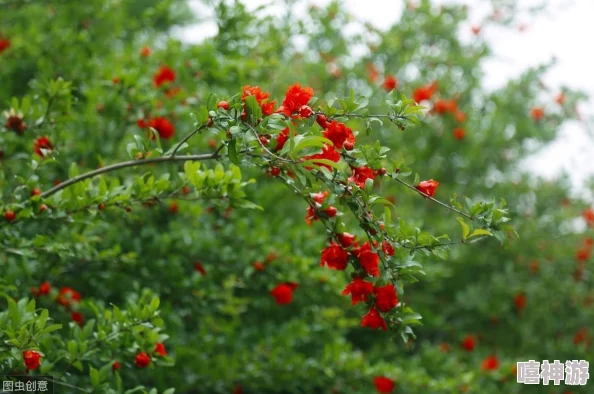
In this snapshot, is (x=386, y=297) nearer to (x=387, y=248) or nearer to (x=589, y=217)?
(x=387, y=248)

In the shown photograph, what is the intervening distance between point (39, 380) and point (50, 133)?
0.87m

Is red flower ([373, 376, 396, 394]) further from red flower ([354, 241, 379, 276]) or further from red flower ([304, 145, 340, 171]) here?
red flower ([304, 145, 340, 171])

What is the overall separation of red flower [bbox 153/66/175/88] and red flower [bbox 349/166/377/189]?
1.76m

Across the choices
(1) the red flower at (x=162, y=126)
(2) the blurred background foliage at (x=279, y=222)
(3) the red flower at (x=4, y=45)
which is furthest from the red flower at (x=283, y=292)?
(3) the red flower at (x=4, y=45)

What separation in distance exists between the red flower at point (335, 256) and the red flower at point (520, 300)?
10.7 ft

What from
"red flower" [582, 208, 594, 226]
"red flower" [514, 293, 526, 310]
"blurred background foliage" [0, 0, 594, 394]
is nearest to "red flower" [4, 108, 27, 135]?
"blurred background foliage" [0, 0, 594, 394]

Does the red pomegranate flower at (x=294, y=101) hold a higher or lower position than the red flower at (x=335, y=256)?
higher

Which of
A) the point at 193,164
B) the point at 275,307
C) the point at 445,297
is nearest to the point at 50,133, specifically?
the point at 193,164

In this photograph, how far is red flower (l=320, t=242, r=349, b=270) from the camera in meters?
1.81

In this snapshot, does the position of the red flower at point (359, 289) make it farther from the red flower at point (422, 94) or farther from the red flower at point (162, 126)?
the red flower at point (422, 94)

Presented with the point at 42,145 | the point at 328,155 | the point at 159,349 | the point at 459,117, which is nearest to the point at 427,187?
the point at 328,155

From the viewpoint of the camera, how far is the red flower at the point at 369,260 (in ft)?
5.76

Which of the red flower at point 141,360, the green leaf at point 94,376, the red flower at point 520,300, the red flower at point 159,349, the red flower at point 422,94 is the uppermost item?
the red flower at point 422,94

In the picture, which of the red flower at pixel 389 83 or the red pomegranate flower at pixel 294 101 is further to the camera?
the red flower at pixel 389 83
